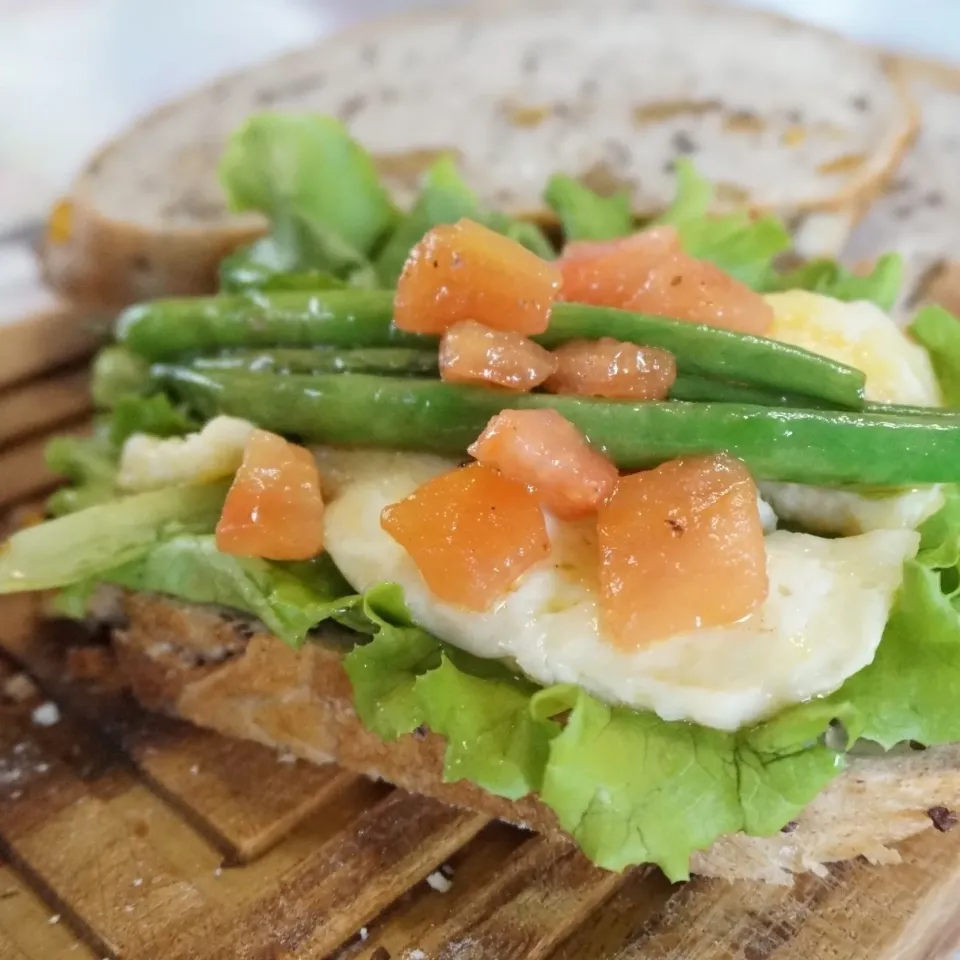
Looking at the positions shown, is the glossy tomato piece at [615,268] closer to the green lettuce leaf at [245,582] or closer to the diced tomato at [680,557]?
the diced tomato at [680,557]

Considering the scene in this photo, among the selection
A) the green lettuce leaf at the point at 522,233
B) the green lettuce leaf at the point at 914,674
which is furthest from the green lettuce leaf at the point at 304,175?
the green lettuce leaf at the point at 914,674

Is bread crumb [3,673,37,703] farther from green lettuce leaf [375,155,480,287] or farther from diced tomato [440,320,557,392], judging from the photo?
green lettuce leaf [375,155,480,287]

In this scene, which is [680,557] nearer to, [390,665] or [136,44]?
[390,665]

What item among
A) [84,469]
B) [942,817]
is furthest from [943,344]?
[84,469]

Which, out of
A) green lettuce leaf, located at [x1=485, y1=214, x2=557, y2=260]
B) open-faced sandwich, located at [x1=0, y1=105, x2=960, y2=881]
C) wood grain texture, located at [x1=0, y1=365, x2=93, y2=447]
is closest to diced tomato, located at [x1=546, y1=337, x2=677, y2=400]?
open-faced sandwich, located at [x1=0, y1=105, x2=960, y2=881]

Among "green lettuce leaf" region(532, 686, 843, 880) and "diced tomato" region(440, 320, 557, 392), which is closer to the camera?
"green lettuce leaf" region(532, 686, 843, 880)

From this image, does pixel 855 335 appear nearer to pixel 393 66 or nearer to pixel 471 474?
pixel 471 474

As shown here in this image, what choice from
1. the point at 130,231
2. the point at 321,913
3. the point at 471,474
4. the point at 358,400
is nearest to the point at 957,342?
the point at 471,474
